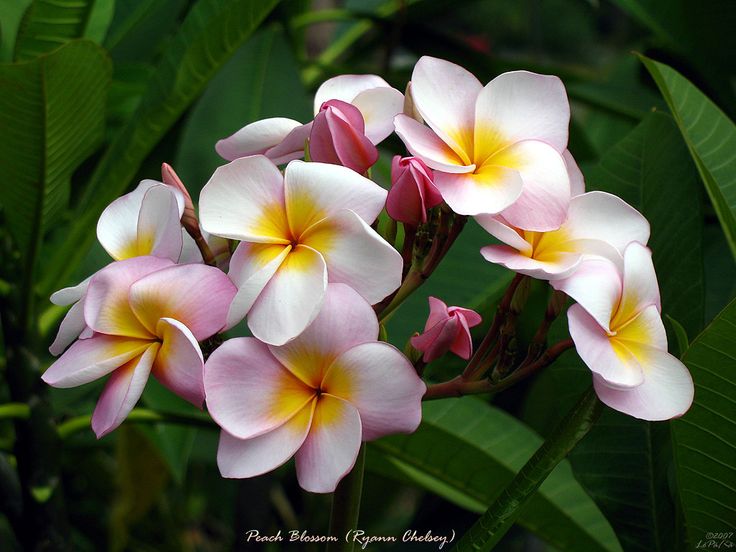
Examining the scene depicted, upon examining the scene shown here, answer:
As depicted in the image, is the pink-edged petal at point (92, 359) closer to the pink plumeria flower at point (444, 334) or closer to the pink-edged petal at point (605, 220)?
the pink plumeria flower at point (444, 334)

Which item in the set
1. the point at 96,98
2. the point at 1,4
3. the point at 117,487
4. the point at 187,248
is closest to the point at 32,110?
the point at 96,98

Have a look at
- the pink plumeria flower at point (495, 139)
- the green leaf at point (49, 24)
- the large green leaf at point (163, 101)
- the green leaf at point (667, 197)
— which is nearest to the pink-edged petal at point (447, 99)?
the pink plumeria flower at point (495, 139)

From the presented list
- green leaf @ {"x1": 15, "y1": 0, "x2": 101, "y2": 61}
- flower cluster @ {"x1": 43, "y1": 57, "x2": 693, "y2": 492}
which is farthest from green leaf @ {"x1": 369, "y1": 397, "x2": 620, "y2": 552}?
green leaf @ {"x1": 15, "y1": 0, "x2": 101, "y2": 61}

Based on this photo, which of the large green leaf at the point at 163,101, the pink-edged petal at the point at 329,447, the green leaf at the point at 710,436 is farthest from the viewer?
the large green leaf at the point at 163,101

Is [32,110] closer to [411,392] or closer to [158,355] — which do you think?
[158,355]

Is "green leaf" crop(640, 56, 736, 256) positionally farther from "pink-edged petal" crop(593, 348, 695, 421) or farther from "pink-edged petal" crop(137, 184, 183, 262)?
"pink-edged petal" crop(137, 184, 183, 262)
